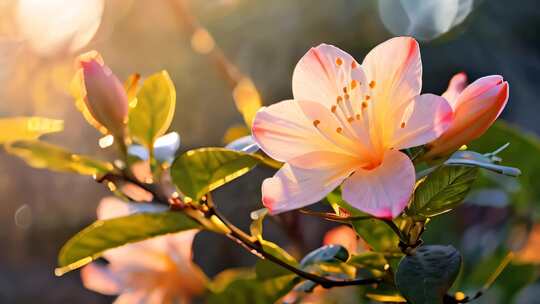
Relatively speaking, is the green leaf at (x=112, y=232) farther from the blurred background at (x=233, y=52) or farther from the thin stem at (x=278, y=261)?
the blurred background at (x=233, y=52)

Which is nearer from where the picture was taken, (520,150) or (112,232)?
(112,232)

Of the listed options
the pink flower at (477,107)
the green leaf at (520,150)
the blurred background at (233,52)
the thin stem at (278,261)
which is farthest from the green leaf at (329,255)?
the blurred background at (233,52)

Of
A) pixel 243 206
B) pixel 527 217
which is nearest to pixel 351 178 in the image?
pixel 527 217

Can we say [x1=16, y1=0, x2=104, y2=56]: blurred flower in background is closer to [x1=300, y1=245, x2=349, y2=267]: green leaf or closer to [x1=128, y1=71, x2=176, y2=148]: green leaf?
[x1=128, y1=71, x2=176, y2=148]: green leaf

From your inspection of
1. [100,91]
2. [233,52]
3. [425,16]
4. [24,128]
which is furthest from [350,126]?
[233,52]

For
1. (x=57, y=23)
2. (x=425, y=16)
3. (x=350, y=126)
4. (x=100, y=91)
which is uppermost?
(x=57, y=23)

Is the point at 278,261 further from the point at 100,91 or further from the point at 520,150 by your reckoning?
the point at 520,150
